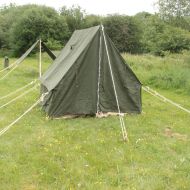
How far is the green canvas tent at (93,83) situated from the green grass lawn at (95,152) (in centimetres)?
35

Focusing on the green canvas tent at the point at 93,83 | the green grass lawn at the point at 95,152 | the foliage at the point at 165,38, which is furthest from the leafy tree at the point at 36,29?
the green canvas tent at the point at 93,83

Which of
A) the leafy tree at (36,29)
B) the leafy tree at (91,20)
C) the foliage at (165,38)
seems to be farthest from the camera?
the leafy tree at (91,20)

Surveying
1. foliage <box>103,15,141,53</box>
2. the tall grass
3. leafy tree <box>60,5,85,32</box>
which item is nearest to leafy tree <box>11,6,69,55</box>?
leafy tree <box>60,5,85,32</box>

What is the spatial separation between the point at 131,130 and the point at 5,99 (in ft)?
17.1

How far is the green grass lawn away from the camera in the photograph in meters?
5.14

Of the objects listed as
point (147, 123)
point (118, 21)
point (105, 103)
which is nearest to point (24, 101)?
point (105, 103)

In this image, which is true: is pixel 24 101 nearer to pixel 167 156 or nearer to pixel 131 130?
pixel 131 130

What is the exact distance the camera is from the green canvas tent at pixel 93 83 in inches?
335

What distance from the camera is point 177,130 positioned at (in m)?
8.00

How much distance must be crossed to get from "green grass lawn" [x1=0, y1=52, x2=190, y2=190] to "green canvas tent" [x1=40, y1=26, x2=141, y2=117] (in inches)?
13.8

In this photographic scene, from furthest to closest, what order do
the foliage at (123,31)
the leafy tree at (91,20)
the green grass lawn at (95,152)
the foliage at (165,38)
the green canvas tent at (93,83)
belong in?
the leafy tree at (91,20)
the foliage at (123,31)
the foliage at (165,38)
the green canvas tent at (93,83)
the green grass lawn at (95,152)

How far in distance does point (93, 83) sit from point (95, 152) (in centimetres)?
269

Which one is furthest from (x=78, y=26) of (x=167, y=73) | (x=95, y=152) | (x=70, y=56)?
(x=95, y=152)

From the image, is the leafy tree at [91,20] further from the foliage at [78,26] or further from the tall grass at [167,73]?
the tall grass at [167,73]
